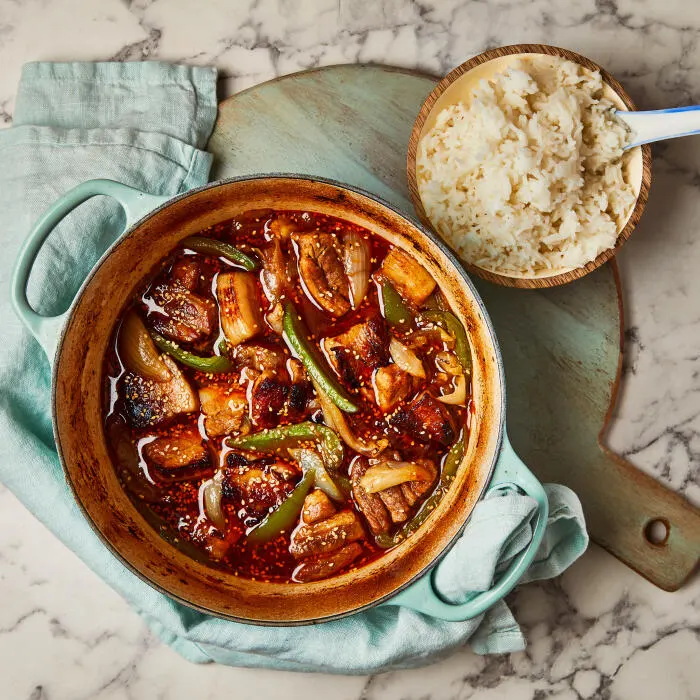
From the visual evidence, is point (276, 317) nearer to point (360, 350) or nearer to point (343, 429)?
point (360, 350)

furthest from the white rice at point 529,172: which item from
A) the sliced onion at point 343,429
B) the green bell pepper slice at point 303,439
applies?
the green bell pepper slice at point 303,439

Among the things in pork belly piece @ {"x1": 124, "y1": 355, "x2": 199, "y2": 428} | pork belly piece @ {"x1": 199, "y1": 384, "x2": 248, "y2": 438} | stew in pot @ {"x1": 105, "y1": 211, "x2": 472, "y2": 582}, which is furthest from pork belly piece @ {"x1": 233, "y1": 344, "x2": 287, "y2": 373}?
pork belly piece @ {"x1": 124, "y1": 355, "x2": 199, "y2": 428}

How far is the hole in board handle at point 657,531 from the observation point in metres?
3.00

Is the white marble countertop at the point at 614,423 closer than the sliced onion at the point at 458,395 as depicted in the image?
No

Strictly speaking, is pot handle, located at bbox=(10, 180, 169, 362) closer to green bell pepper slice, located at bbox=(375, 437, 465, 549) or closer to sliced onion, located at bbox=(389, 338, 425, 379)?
sliced onion, located at bbox=(389, 338, 425, 379)

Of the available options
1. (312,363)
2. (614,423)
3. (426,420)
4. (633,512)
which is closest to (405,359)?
(426,420)

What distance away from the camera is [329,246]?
2.80 metres

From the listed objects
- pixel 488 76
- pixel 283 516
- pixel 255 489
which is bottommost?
pixel 283 516

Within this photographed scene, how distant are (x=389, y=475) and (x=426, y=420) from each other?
248 mm

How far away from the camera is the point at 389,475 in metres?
2.73

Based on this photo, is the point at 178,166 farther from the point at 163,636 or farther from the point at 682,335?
the point at 682,335

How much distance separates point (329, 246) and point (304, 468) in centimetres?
86

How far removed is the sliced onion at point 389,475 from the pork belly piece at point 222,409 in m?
0.53

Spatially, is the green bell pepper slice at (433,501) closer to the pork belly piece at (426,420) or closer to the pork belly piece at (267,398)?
the pork belly piece at (426,420)
